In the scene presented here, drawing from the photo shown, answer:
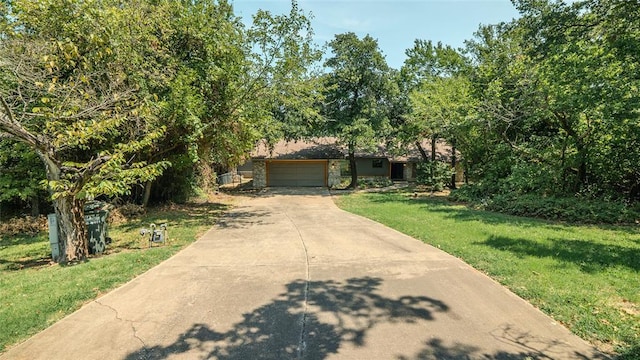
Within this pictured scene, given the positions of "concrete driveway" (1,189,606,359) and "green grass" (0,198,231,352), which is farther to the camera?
"green grass" (0,198,231,352)

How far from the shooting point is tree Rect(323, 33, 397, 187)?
22.2 metres

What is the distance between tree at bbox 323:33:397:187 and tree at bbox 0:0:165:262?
15114mm

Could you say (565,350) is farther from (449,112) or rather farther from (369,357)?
(449,112)

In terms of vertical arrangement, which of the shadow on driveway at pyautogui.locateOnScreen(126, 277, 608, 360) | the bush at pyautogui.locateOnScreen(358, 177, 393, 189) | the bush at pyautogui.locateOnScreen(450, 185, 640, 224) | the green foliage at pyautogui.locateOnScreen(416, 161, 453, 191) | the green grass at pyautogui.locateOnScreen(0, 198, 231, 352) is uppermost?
the green foliage at pyautogui.locateOnScreen(416, 161, 453, 191)

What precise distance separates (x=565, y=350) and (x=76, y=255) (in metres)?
8.99

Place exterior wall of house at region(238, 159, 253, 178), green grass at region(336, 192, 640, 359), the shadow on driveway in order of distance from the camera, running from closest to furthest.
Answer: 1. the shadow on driveway
2. green grass at region(336, 192, 640, 359)
3. exterior wall of house at region(238, 159, 253, 178)

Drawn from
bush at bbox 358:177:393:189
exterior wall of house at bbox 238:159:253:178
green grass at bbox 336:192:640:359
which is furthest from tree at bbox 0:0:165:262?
exterior wall of house at bbox 238:159:253:178

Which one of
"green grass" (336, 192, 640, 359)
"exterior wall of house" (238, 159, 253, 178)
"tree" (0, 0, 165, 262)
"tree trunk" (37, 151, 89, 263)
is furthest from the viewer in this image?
"exterior wall of house" (238, 159, 253, 178)

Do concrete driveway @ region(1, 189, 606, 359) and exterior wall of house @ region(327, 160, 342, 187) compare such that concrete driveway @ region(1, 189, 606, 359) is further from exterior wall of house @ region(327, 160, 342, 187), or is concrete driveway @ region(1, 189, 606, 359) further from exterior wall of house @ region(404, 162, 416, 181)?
exterior wall of house @ region(404, 162, 416, 181)

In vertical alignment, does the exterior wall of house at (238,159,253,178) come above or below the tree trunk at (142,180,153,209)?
above

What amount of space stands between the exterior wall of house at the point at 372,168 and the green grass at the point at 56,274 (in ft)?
68.5

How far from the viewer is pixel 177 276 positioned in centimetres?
643

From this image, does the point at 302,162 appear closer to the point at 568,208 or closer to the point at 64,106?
the point at 568,208

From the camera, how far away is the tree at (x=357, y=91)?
22172 millimetres
